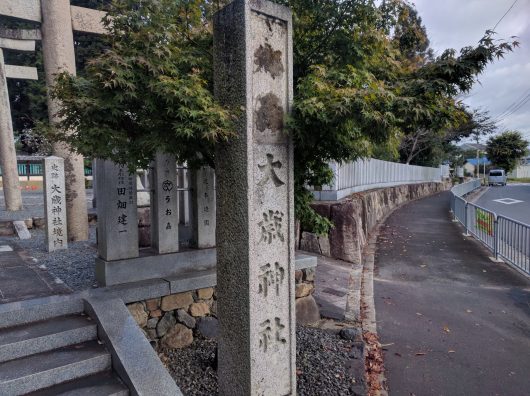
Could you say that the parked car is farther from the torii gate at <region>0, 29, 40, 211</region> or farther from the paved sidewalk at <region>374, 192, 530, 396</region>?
the torii gate at <region>0, 29, 40, 211</region>

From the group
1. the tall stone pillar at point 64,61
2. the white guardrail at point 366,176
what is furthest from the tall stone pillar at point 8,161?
the white guardrail at point 366,176

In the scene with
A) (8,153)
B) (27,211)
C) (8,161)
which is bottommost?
(27,211)

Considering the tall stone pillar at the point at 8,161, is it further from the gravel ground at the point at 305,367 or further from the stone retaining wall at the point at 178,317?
the gravel ground at the point at 305,367

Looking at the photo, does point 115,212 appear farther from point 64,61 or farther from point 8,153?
point 8,153

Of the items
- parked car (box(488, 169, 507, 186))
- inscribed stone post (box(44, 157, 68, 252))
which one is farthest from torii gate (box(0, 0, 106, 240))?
parked car (box(488, 169, 507, 186))

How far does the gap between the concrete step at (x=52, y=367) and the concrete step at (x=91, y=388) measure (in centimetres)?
4

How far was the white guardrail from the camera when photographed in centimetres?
993

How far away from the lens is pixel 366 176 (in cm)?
1525

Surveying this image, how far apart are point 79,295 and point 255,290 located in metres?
2.00

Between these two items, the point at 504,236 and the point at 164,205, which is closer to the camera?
the point at 164,205

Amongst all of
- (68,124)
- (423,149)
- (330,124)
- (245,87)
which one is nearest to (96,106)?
(68,124)

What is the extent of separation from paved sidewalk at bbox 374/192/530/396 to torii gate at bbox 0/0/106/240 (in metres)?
6.32

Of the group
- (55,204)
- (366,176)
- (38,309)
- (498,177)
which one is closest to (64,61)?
(55,204)

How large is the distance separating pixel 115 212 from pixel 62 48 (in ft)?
18.2
